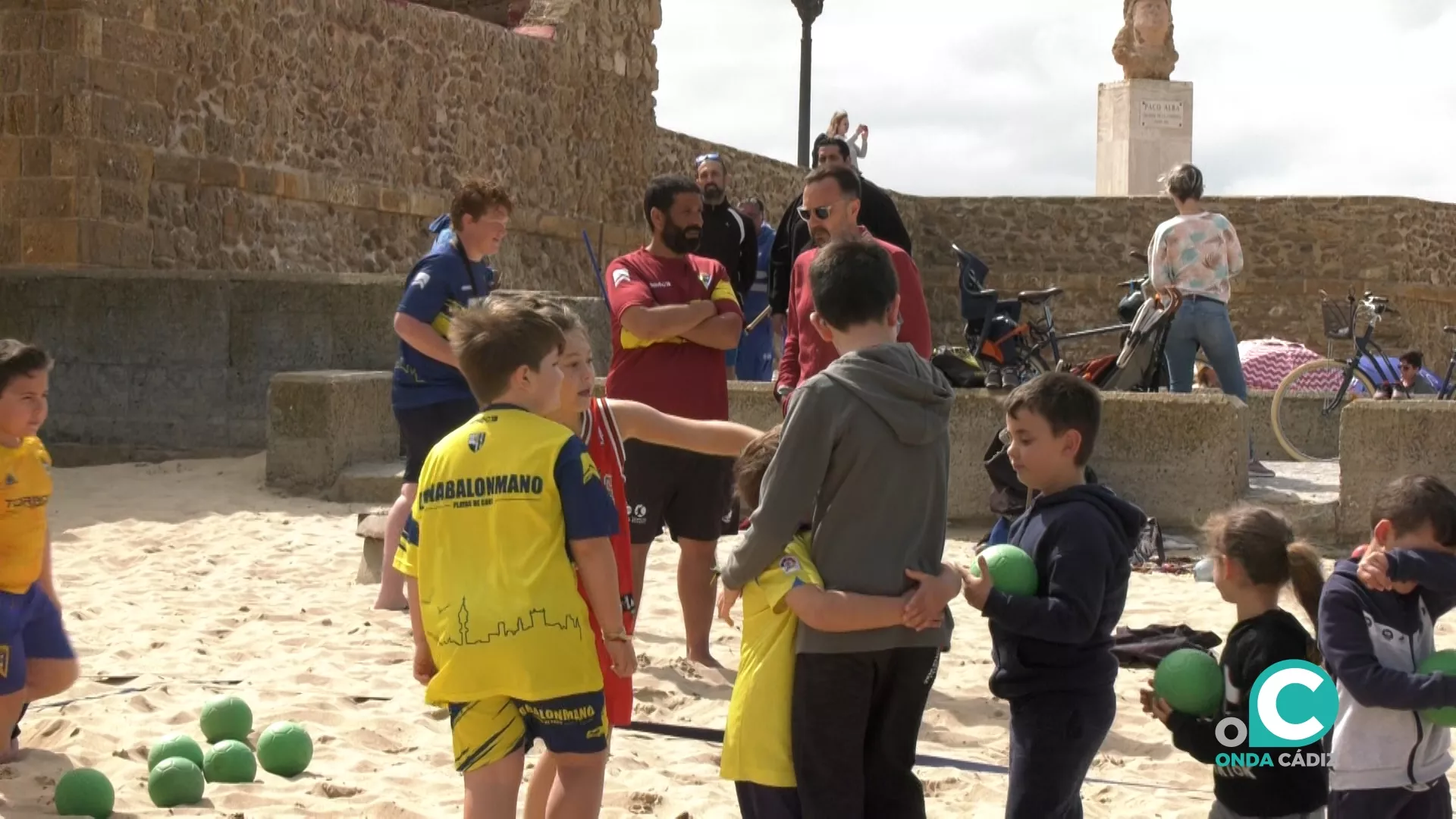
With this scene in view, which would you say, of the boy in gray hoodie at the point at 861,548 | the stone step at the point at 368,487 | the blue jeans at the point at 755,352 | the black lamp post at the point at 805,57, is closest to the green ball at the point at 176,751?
the boy in gray hoodie at the point at 861,548

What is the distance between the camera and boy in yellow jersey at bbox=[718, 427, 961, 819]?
3.39m

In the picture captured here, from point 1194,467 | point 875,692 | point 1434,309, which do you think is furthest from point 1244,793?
point 1434,309

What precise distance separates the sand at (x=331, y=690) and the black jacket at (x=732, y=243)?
99.5 inches

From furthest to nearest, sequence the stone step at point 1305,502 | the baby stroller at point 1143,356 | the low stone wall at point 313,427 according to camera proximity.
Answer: the baby stroller at point 1143,356 < the low stone wall at point 313,427 < the stone step at point 1305,502

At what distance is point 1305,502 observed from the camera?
339 inches

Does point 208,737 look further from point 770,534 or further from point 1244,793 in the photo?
point 1244,793

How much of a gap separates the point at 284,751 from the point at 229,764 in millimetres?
149

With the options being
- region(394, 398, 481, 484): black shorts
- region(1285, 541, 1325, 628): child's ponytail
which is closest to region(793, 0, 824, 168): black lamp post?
region(394, 398, 481, 484): black shorts

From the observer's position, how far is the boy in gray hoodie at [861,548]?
3408mm

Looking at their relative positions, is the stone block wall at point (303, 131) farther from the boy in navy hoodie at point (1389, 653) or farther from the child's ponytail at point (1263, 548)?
the boy in navy hoodie at point (1389, 653)

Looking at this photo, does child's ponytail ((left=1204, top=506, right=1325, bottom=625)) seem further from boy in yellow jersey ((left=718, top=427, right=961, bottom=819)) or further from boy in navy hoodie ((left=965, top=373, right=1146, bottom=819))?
boy in yellow jersey ((left=718, top=427, right=961, bottom=819))

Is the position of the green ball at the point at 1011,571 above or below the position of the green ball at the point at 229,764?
Result: above

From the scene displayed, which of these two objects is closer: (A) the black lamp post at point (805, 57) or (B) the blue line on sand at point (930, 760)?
(B) the blue line on sand at point (930, 760)

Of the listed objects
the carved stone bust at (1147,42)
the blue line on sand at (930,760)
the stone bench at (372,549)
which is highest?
the carved stone bust at (1147,42)
